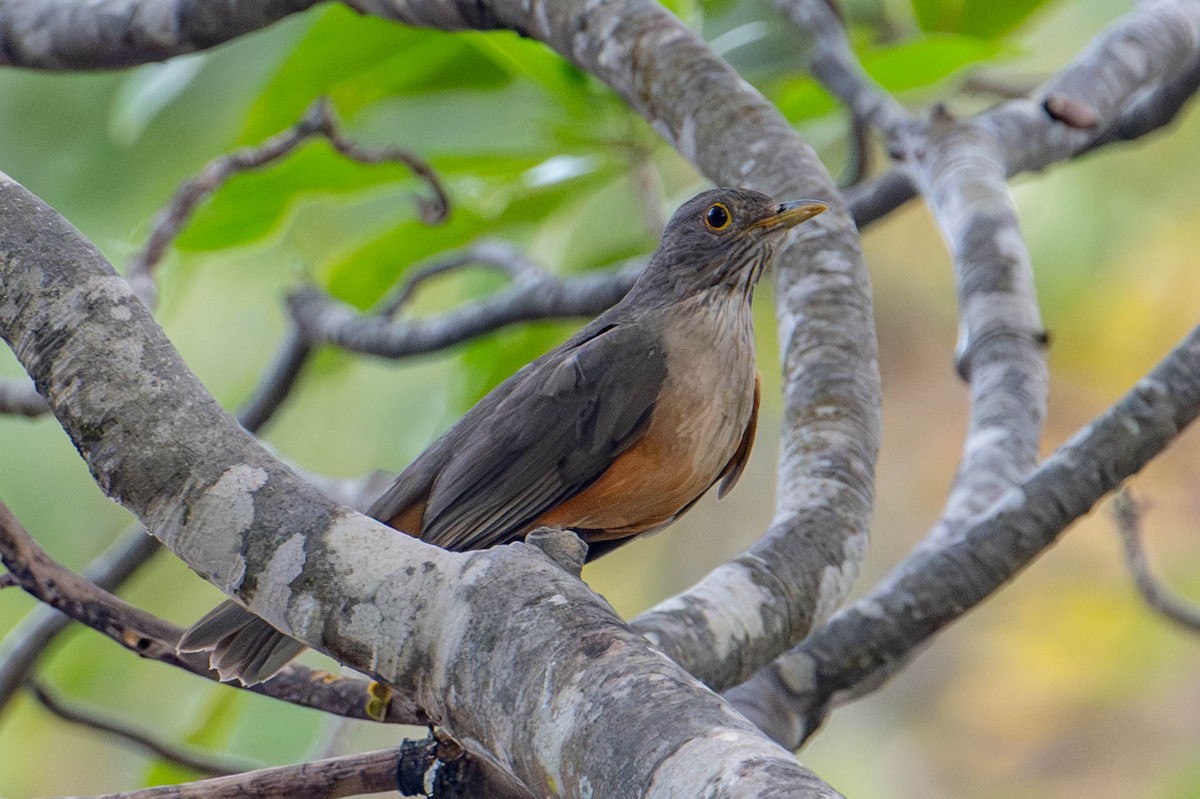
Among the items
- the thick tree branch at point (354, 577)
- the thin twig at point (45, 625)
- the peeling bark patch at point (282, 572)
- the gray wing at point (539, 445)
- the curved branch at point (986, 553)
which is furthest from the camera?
the thin twig at point (45, 625)

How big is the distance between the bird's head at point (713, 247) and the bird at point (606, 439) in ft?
0.13

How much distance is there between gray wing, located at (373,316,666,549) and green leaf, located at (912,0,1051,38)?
2689 mm

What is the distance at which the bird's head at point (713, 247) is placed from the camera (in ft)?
11.5

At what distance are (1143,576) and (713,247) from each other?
1.67 meters

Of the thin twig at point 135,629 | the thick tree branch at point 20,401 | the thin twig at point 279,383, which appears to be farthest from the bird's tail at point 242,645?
the thin twig at point 279,383

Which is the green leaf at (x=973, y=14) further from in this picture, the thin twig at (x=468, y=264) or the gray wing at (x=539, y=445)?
the gray wing at (x=539, y=445)

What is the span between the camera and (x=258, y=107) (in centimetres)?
491

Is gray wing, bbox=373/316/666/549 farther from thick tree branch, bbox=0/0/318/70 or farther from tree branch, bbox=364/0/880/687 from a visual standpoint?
thick tree branch, bbox=0/0/318/70

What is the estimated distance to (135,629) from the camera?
98.2 inches

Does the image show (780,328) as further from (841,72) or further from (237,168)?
(237,168)

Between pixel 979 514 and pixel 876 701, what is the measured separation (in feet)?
20.2

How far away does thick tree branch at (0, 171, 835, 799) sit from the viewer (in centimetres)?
146

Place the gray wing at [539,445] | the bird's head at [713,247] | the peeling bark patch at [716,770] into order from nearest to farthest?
the peeling bark patch at [716,770], the gray wing at [539,445], the bird's head at [713,247]

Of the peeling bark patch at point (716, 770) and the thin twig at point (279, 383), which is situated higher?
the peeling bark patch at point (716, 770)
